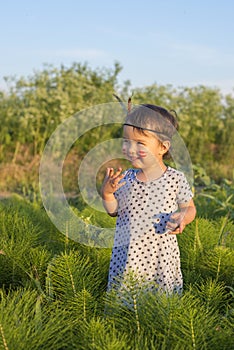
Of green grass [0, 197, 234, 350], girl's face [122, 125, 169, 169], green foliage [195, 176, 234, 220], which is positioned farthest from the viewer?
green foliage [195, 176, 234, 220]

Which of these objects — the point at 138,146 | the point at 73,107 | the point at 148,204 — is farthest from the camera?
the point at 73,107

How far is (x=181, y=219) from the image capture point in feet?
6.81

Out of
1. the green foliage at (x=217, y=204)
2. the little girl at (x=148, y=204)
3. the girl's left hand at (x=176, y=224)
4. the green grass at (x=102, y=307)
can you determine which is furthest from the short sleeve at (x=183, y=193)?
the green foliage at (x=217, y=204)

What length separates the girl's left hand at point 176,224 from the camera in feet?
6.69

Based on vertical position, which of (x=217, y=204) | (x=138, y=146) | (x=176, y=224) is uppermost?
(x=138, y=146)

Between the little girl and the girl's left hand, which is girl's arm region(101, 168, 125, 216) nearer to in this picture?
the little girl

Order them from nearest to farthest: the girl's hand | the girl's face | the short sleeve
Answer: the girl's hand → the girl's face → the short sleeve

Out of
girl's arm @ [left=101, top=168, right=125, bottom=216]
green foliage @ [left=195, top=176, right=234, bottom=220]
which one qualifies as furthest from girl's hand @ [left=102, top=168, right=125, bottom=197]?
green foliage @ [left=195, top=176, right=234, bottom=220]

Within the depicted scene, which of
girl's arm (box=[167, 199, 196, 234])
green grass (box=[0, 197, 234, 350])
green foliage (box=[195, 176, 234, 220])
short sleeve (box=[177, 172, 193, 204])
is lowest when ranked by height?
green foliage (box=[195, 176, 234, 220])

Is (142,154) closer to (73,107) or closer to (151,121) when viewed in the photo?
(151,121)

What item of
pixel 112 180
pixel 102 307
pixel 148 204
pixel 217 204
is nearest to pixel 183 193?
pixel 148 204

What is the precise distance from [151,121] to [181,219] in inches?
15.8

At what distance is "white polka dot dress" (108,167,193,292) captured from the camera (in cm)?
223

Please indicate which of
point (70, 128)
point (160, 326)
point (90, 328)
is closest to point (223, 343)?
point (160, 326)
